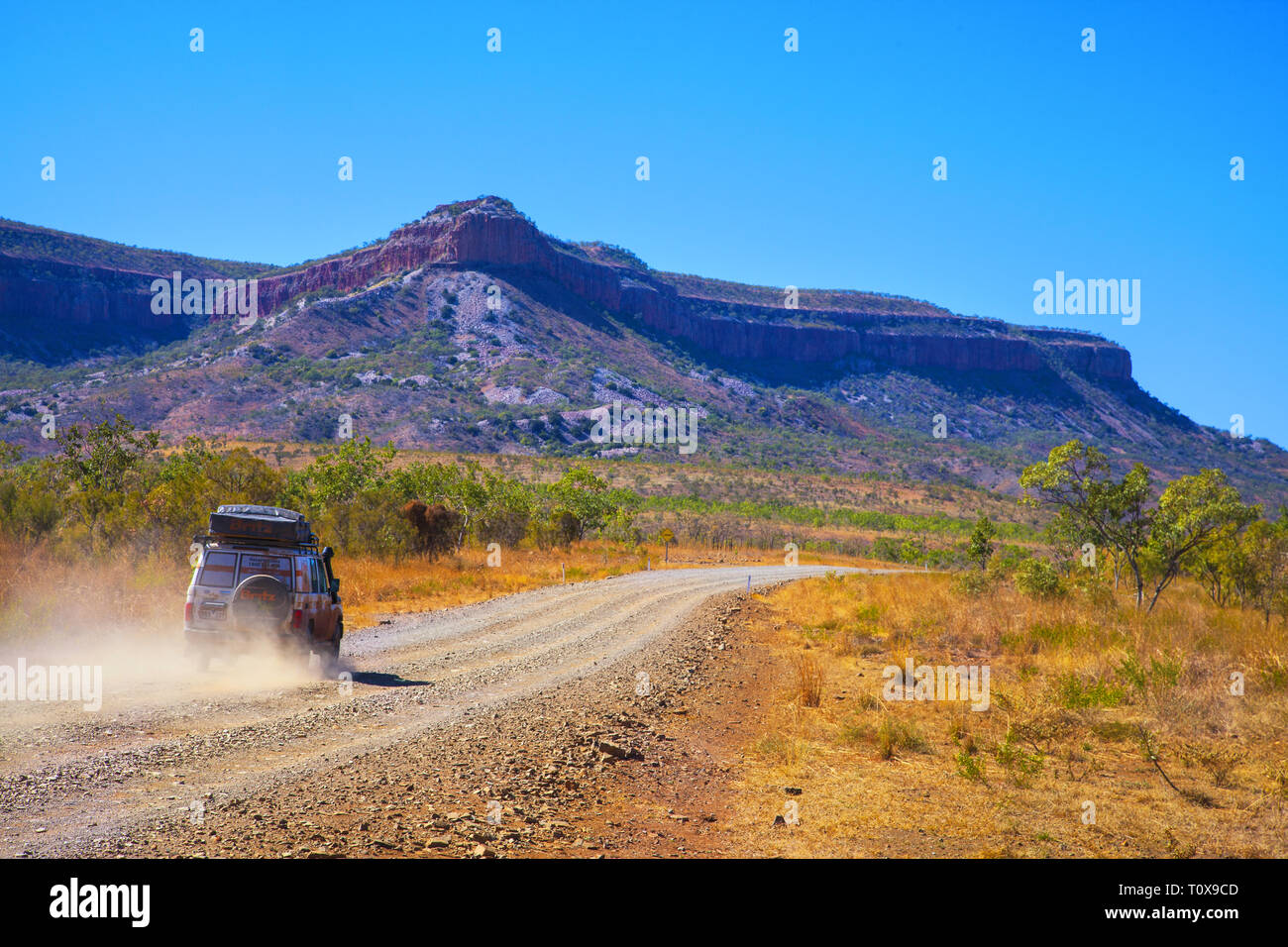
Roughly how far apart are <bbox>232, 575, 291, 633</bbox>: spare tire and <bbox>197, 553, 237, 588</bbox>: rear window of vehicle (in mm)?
311

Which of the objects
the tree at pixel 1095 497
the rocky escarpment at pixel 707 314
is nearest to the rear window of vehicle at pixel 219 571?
the tree at pixel 1095 497

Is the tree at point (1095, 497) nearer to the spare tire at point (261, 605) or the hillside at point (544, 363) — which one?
the spare tire at point (261, 605)

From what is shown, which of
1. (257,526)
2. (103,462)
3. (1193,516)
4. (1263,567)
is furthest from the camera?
(103,462)

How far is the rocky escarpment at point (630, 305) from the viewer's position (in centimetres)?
11762

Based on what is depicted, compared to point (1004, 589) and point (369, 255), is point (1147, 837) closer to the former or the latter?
point (1004, 589)

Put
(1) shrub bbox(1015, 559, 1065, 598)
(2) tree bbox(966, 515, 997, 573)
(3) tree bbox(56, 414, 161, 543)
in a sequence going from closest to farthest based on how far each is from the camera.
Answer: (1) shrub bbox(1015, 559, 1065, 598)
(3) tree bbox(56, 414, 161, 543)
(2) tree bbox(966, 515, 997, 573)

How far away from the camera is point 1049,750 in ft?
28.4

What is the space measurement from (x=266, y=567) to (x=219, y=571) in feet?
1.85

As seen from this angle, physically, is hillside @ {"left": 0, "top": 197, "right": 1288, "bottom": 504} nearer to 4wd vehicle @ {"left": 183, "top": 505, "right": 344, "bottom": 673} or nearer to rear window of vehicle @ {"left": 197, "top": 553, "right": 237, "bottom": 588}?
4wd vehicle @ {"left": 183, "top": 505, "right": 344, "bottom": 673}

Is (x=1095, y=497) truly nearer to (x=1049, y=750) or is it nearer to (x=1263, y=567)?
(x=1263, y=567)

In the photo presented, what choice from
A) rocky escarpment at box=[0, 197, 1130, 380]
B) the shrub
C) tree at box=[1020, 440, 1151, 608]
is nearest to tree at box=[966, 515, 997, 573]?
the shrub

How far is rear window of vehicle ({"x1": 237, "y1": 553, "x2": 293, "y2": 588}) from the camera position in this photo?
1066cm

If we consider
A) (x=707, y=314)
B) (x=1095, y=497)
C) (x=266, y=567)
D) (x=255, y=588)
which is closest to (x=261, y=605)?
(x=255, y=588)
